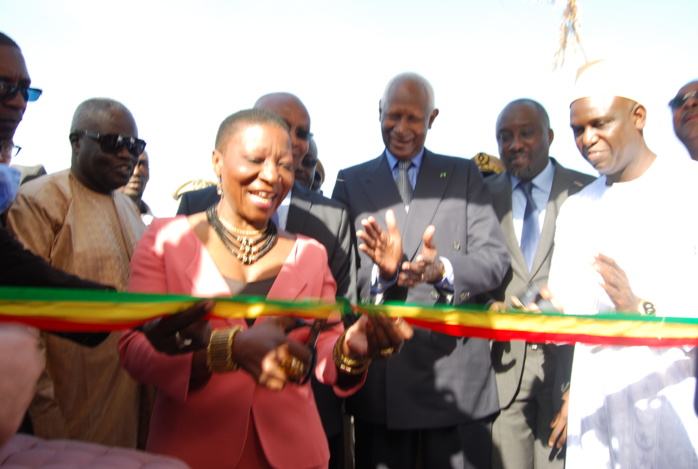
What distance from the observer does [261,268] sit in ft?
7.61

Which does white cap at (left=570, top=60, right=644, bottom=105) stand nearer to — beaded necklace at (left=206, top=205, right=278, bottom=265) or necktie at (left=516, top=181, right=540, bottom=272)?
necktie at (left=516, top=181, right=540, bottom=272)

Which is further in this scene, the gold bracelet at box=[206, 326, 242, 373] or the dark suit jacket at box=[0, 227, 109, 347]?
the dark suit jacket at box=[0, 227, 109, 347]

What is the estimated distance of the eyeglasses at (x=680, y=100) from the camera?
3836 mm

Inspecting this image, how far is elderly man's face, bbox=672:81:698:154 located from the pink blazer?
3.05 metres

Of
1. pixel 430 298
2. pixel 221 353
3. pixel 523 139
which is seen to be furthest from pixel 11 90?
pixel 523 139

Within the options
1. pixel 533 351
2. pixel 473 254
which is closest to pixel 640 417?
pixel 533 351

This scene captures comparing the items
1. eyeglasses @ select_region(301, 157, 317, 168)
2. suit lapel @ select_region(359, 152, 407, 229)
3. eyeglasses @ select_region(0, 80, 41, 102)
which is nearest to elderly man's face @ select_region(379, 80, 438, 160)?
suit lapel @ select_region(359, 152, 407, 229)

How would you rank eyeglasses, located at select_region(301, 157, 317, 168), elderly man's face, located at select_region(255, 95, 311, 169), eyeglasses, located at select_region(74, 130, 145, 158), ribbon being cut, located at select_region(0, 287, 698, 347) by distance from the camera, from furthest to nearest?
eyeglasses, located at select_region(301, 157, 317, 168) → elderly man's face, located at select_region(255, 95, 311, 169) → eyeglasses, located at select_region(74, 130, 145, 158) → ribbon being cut, located at select_region(0, 287, 698, 347)

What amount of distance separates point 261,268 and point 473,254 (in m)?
1.59

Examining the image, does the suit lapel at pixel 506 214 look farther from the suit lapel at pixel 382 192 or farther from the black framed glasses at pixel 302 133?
the black framed glasses at pixel 302 133

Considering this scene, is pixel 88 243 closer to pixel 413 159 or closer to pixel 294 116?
pixel 294 116

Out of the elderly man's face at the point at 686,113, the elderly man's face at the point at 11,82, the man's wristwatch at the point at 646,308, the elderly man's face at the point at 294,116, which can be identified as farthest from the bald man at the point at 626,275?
the elderly man's face at the point at 11,82

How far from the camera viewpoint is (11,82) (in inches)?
114

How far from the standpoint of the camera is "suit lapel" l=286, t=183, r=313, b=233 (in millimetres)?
3379
